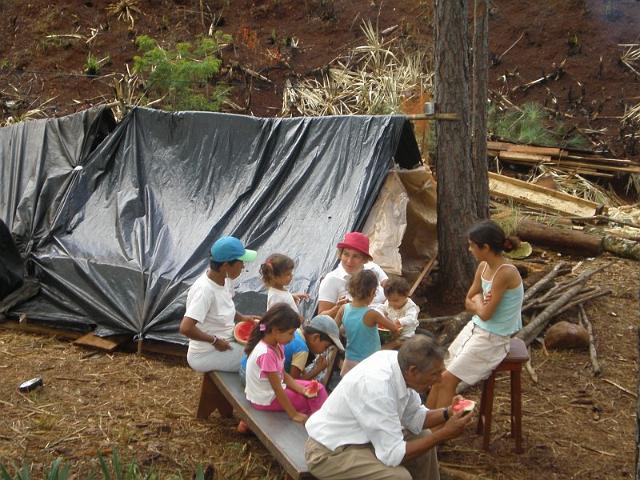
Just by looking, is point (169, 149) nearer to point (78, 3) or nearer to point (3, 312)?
point (3, 312)

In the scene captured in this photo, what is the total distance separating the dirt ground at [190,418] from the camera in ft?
14.3

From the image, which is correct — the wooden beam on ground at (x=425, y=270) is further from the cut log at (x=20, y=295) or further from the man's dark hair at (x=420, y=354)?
the cut log at (x=20, y=295)

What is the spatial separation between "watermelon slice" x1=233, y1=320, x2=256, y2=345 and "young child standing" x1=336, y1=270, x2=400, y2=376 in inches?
27.0


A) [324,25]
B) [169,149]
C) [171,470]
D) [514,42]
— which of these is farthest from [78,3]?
[171,470]

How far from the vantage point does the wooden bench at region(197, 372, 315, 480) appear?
3518 millimetres

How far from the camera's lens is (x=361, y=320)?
14.1ft

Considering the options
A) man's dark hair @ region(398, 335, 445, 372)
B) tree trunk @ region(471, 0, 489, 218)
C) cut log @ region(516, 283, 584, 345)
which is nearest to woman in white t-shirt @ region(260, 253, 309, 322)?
man's dark hair @ region(398, 335, 445, 372)

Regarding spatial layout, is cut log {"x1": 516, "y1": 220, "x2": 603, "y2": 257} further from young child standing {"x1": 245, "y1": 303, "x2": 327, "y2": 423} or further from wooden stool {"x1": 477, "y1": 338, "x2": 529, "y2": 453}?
young child standing {"x1": 245, "y1": 303, "x2": 327, "y2": 423}

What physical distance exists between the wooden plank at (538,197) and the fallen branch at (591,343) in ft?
11.4

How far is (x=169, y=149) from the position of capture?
744cm

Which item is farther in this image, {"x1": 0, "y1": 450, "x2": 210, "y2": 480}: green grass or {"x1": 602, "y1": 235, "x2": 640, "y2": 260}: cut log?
{"x1": 602, "y1": 235, "x2": 640, "y2": 260}: cut log

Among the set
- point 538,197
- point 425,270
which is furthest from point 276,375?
point 538,197

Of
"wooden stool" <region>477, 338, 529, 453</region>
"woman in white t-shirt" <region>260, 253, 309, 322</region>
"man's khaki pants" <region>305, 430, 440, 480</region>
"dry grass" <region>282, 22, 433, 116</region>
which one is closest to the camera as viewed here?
"man's khaki pants" <region>305, 430, 440, 480</region>

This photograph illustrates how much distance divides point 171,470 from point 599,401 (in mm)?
3151
